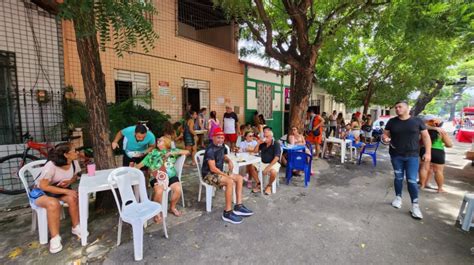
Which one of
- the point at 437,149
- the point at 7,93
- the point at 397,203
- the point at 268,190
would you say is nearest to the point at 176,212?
the point at 268,190

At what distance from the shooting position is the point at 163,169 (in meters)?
3.43

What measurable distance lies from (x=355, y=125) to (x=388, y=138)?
4.68 m

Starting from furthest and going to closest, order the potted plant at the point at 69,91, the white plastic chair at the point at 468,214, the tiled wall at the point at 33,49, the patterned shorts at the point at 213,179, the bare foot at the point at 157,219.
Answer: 1. the potted plant at the point at 69,91
2. the tiled wall at the point at 33,49
3. the patterned shorts at the point at 213,179
4. the bare foot at the point at 157,219
5. the white plastic chair at the point at 468,214

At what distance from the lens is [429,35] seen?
5551mm

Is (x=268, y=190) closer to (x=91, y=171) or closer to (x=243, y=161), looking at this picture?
(x=243, y=161)

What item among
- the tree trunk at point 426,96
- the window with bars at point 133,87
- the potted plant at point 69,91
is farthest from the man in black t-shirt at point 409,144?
the tree trunk at point 426,96

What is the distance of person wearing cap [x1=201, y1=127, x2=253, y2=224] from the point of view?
352 cm

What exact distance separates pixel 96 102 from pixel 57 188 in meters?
1.27

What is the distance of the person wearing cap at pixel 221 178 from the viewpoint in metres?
3.52

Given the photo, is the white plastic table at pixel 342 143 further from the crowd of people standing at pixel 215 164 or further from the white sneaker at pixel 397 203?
the white sneaker at pixel 397 203

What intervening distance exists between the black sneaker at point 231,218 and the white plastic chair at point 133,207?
868 mm

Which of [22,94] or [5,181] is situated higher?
[22,94]

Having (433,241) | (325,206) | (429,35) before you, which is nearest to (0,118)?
(325,206)

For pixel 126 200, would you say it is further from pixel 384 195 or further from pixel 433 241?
pixel 384 195
